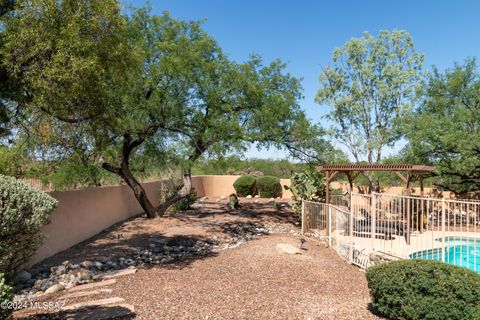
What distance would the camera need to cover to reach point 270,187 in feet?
80.2

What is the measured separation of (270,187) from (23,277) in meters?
18.5

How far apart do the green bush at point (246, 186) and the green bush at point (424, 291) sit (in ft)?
66.1

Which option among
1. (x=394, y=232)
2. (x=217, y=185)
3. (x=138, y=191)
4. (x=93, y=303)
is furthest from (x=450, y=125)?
(x=217, y=185)

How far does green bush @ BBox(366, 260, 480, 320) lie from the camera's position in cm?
452

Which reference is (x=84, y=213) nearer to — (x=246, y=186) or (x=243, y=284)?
(x=243, y=284)

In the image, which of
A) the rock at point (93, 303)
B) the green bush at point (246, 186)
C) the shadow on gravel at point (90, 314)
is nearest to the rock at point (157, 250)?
the rock at point (93, 303)

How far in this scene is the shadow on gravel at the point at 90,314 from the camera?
4.75 m

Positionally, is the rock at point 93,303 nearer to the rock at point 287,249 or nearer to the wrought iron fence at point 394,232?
the rock at point 287,249

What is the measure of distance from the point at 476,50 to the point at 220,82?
40.3 ft

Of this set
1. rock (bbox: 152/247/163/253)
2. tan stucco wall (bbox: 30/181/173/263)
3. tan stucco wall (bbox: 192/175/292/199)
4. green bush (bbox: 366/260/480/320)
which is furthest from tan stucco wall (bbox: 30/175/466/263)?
tan stucco wall (bbox: 192/175/292/199)

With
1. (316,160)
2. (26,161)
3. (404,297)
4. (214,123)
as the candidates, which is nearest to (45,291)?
(404,297)

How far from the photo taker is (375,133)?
21109 millimetres

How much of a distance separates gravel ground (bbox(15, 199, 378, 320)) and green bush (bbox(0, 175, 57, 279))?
0.85 metres

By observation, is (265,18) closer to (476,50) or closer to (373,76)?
(373,76)
